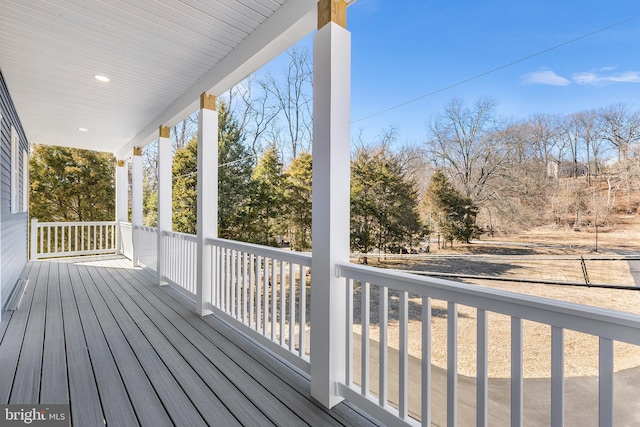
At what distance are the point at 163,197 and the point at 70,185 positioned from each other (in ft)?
25.0

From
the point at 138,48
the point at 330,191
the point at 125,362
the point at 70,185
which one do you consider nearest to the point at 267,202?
the point at 138,48

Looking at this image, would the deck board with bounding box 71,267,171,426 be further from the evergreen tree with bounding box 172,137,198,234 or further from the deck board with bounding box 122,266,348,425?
the evergreen tree with bounding box 172,137,198,234

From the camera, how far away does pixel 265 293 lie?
2.79m

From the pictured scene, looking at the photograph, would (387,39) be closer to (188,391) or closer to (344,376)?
(344,376)

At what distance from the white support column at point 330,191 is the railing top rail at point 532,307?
0.40 meters

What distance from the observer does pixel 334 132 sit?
79.4 inches

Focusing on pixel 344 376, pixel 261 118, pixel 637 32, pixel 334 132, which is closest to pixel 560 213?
pixel 637 32

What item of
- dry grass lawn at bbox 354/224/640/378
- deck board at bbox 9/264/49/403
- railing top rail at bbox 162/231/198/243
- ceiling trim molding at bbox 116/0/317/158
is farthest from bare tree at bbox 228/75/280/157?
dry grass lawn at bbox 354/224/640/378

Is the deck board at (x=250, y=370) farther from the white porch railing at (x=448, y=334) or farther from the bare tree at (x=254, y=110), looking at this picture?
the bare tree at (x=254, y=110)

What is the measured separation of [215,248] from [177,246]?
4.39 ft

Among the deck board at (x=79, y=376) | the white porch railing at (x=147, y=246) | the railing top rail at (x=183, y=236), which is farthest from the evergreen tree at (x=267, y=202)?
the deck board at (x=79, y=376)

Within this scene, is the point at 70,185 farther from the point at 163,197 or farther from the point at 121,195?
the point at 163,197

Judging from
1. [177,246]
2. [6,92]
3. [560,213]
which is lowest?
[177,246]

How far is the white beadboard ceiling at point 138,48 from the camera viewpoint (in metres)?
2.52
